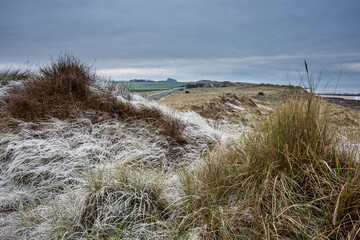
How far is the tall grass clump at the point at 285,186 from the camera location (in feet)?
5.74

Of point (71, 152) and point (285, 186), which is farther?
point (71, 152)

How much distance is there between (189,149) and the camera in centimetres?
416

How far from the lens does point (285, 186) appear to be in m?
2.13

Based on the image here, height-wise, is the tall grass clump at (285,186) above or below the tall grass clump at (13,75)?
below

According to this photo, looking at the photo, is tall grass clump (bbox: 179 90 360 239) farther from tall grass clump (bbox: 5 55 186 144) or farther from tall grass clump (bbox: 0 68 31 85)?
tall grass clump (bbox: 0 68 31 85)

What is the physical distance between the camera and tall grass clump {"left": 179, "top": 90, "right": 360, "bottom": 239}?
1749mm

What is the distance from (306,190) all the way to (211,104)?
547 centimetres

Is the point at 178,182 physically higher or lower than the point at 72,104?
lower

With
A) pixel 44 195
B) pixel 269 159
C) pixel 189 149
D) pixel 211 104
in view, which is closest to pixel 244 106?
pixel 211 104

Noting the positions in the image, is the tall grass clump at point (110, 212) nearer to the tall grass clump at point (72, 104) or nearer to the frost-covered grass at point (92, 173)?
the frost-covered grass at point (92, 173)

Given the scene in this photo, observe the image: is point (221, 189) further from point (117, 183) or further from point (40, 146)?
point (40, 146)

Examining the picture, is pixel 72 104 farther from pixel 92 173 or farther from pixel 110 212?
pixel 110 212

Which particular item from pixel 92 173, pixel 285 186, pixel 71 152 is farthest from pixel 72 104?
pixel 285 186

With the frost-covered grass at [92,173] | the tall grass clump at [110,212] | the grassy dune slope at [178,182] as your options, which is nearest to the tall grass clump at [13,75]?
the frost-covered grass at [92,173]
